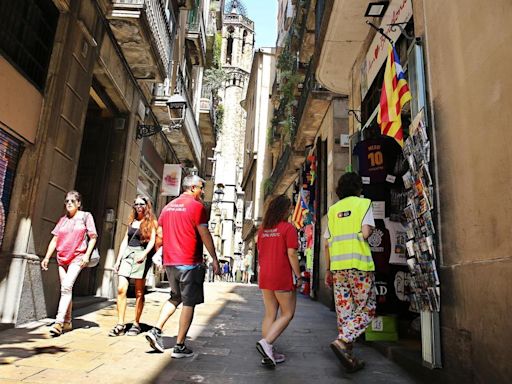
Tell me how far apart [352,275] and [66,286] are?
3352 mm

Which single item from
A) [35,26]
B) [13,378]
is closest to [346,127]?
[35,26]

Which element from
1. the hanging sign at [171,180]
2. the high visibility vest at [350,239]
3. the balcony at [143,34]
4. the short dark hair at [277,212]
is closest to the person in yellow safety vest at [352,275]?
the high visibility vest at [350,239]

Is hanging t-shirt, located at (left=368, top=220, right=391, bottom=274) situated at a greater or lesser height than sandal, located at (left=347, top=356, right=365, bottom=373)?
greater

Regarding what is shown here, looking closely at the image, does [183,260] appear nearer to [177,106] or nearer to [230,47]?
[177,106]

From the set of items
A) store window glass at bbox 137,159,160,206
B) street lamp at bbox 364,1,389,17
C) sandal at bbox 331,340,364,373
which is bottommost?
sandal at bbox 331,340,364,373

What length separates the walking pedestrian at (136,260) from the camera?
17.1ft

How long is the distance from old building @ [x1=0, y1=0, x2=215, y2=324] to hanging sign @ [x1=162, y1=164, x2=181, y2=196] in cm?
136

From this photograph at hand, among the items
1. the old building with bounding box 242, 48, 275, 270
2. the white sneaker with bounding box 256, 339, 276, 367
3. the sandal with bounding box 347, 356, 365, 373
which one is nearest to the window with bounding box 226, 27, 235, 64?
the old building with bounding box 242, 48, 275, 270

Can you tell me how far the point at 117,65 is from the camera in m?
8.88

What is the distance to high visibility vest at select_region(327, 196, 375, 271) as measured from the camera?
4035mm

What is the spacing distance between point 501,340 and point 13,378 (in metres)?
3.44

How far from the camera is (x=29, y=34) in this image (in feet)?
19.2

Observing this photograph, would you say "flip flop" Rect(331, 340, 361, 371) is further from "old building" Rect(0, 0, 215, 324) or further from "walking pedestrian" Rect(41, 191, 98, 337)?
"old building" Rect(0, 0, 215, 324)

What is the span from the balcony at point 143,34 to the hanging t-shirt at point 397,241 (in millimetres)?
5923
